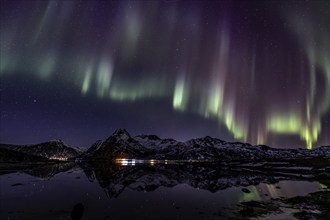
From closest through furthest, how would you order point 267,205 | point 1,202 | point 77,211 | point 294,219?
point 294,219 < point 77,211 < point 1,202 < point 267,205

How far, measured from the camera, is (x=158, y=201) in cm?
4112

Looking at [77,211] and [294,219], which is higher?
[294,219]

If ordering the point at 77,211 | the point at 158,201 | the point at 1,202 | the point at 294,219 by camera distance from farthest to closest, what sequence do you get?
the point at 158,201 → the point at 1,202 → the point at 77,211 → the point at 294,219

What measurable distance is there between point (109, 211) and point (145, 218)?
5.56 m

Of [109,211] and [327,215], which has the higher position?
[327,215]

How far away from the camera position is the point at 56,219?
27.2 metres

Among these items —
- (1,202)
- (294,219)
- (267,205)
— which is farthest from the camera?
(267,205)

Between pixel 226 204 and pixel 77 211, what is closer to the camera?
pixel 77 211

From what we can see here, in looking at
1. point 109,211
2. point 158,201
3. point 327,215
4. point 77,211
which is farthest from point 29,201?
point 327,215

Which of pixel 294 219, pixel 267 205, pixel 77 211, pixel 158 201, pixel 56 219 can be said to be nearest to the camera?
pixel 56 219

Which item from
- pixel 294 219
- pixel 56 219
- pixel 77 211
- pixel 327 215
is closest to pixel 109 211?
pixel 77 211

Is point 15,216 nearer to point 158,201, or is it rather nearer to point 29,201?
point 29,201

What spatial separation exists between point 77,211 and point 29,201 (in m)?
10.3

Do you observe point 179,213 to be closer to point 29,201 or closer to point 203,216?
point 203,216
